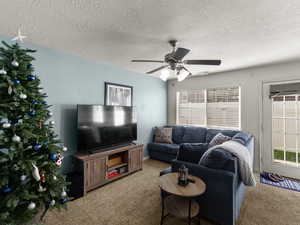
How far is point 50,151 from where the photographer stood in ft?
5.16

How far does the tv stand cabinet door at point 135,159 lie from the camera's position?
3.44m

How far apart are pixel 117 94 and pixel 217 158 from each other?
2.66 meters

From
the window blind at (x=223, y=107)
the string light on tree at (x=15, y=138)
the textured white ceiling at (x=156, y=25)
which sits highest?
the textured white ceiling at (x=156, y=25)

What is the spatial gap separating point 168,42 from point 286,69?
113 inches

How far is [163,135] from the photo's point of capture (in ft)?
14.8

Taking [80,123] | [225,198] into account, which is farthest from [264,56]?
[80,123]

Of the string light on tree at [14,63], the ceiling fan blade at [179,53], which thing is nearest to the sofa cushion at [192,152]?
the ceiling fan blade at [179,53]

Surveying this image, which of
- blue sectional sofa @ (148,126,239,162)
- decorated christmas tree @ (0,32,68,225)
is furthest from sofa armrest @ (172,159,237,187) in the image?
blue sectional sofa @ (148,126,239,162)

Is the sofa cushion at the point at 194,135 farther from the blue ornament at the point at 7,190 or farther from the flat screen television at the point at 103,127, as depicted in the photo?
the blue ornament at the point at 7,190

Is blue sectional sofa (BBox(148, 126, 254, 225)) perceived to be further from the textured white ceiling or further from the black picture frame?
the black picture frame

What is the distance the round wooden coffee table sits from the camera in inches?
63.8

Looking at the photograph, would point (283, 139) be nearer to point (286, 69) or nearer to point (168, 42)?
point (286, 69)

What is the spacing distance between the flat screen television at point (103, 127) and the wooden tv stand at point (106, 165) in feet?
0.55

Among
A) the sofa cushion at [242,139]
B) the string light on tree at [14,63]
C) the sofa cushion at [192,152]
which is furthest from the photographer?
the sofa cushion at [242,139]
